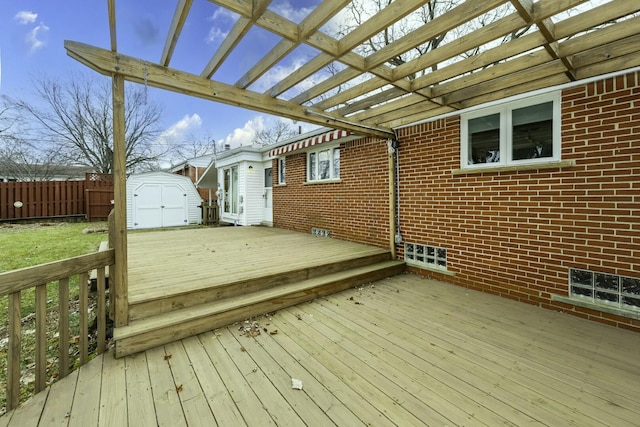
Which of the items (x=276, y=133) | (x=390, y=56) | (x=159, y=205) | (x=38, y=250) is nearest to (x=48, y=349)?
(x=390, y=56)

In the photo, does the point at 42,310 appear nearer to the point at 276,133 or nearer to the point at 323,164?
the point at 323,164

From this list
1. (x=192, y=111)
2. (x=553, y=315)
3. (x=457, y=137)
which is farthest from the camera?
(x=192, y=111)

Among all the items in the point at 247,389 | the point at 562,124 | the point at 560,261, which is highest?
the point at 562,124

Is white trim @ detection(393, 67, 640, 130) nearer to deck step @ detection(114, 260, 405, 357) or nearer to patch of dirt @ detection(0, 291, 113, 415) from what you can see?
deck step @ detection(114, 260, 405, 357)

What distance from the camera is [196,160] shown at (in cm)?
1892

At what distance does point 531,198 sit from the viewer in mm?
4148

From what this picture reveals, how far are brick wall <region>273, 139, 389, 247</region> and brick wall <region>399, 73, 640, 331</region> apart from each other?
0.95 metres

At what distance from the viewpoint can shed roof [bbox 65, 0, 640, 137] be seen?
7.55 feet

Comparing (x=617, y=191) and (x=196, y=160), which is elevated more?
(x=196, y=160)

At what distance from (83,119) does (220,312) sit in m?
25.3

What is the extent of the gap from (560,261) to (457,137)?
2.46m

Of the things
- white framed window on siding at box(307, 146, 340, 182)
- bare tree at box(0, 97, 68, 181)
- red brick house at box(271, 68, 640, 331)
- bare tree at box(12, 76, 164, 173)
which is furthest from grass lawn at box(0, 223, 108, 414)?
bare tree at box(12, 76, 164, 173)

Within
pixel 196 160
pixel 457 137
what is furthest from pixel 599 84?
pixel 196 160

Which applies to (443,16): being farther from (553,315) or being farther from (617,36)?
(553,315)
